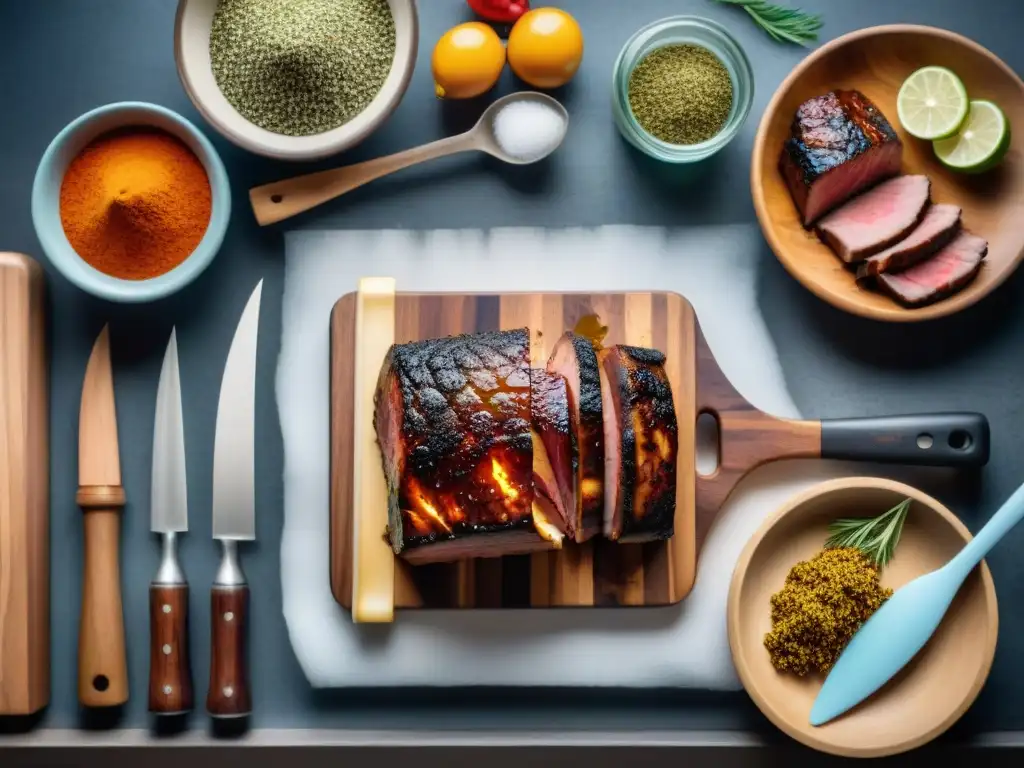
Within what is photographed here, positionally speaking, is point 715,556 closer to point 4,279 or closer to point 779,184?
point 779,184

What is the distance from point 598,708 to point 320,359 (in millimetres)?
772

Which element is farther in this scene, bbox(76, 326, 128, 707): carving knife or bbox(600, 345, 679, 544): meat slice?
bbox(76, 326, 128, 707): carving knife

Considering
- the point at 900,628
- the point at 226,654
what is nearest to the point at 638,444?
the point at 900,628

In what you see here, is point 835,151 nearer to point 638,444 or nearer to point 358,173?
point 638,444

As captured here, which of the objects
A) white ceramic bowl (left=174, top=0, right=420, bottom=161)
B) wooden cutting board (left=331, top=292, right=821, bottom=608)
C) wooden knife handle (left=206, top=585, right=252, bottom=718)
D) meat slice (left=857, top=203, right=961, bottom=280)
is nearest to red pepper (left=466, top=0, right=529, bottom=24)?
white ceramic bowl (left=174, top=0, right=420, bottom=161)

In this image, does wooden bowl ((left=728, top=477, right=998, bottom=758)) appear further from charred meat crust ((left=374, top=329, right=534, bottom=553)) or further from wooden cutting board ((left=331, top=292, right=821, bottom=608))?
charred meat crust ((left=374, top=329, right=534, bottom=553))

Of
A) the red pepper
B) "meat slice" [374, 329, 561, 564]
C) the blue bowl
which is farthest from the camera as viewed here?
the red pepper

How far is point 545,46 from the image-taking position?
1714mm

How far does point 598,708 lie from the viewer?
180 centimetres

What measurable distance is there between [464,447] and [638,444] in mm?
270

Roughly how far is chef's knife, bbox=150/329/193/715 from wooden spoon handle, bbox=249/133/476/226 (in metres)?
0.28

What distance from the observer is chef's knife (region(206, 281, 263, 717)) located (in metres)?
1.72

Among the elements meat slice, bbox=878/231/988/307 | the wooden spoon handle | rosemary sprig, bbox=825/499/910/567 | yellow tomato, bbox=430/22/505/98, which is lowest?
rosemary sprig, bbox=825/499/910/567

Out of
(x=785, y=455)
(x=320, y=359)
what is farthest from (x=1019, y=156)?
(x=320, y=359)
